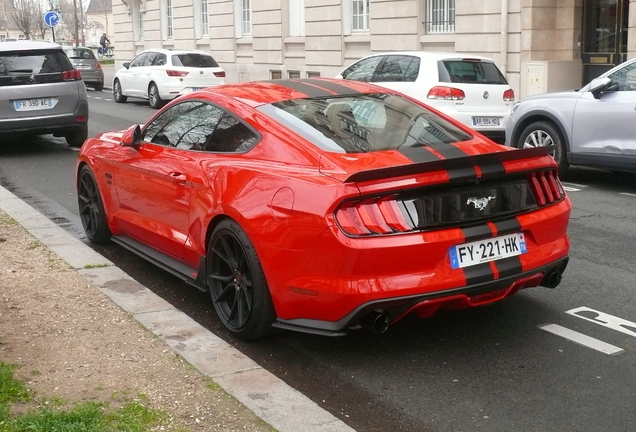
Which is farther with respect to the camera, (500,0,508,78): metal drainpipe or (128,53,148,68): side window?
(128,53,148,68): side window

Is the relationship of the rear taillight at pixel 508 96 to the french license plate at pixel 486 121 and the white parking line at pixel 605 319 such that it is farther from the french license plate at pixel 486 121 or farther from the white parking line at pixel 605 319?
the white parking line at pixel 605 319

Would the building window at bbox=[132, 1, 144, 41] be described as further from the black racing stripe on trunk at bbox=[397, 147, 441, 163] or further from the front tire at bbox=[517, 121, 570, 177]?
the black racing stripe on trunk at bbox=[397, 147, 441, 163]

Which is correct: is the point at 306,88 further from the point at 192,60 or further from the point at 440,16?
the point at 192,60

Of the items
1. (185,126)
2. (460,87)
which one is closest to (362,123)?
(185,126)

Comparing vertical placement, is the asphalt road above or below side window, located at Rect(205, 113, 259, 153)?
below

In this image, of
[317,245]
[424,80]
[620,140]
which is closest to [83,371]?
[317,245]

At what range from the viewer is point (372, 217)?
4773 millimetres

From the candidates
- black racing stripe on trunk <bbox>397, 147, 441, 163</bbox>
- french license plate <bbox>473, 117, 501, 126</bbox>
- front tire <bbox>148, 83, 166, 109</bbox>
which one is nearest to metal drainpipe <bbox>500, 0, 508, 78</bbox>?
french license plate <bbox>473, 117, 501, 126</bbox>

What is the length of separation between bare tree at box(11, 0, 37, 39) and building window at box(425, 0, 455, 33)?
231ft

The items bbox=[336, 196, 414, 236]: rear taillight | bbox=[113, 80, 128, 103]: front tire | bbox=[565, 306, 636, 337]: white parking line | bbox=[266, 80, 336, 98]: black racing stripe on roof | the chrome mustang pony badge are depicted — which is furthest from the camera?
bbox=[113, 80, 128, 103]: front tire

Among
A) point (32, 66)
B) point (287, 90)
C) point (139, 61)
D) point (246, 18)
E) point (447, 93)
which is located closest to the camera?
point (287, 90)

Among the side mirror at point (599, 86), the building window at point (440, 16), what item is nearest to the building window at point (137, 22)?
the building window at point (440, 16)

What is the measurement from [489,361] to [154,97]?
2153 centimetres

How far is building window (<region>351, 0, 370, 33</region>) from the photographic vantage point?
87.6 ft
